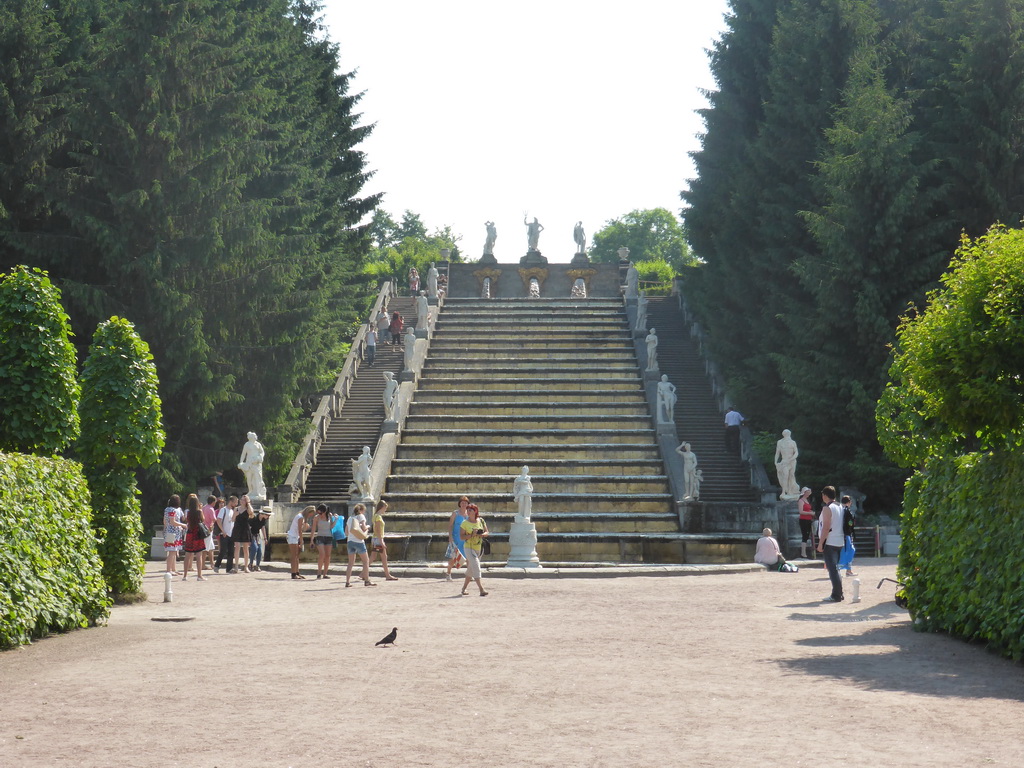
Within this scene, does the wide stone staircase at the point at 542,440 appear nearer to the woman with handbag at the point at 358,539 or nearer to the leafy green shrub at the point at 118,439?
the woman with handbag at the point at 358,539

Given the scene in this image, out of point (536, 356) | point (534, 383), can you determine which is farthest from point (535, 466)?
point (536, 356)

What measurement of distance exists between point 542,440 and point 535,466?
1.95m

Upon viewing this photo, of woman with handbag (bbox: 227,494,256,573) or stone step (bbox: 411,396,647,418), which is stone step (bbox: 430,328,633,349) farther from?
woman with handbag (bbox: 227,494,256,573)

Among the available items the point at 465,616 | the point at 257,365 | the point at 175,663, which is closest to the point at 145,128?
the point at 257,365

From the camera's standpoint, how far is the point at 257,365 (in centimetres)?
3269

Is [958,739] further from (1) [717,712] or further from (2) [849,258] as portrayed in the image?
(2) [849,258]

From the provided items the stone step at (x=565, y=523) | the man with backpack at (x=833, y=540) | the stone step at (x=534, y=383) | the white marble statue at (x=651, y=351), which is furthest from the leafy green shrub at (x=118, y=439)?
the white marble statue at (x=651, y=351)

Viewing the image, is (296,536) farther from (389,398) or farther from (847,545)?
(389,398)

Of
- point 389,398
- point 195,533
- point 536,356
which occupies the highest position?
point 536,356

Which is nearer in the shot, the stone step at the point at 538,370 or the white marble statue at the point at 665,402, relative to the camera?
the white marble statue at the point at 665,402

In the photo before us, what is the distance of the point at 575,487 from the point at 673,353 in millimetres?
12975

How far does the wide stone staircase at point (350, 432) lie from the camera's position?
3180 centimetres

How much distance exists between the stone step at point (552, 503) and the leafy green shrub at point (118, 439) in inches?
463

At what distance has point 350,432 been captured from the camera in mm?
35688
